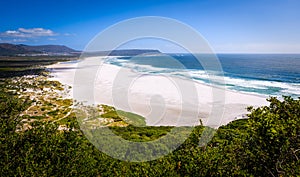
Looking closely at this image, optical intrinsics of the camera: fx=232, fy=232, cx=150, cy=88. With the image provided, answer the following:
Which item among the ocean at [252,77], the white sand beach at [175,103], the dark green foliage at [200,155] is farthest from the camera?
the ocean at [252,77]

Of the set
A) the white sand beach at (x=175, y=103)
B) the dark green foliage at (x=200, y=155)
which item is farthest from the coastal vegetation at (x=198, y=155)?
the white sand beach at (x=175, y=103)

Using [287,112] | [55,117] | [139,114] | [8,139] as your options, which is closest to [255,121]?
[287,112]

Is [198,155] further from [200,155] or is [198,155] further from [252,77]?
[252,77]

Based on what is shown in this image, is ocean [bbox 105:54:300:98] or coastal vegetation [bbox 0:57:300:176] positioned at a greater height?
coastal vegetation [bbox 0:57:300:176]

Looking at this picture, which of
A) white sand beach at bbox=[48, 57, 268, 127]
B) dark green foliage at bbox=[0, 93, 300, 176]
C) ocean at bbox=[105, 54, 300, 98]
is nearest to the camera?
dark green foliage at bbox=[0, 93, 300, 176]

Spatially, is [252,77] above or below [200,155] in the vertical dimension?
below

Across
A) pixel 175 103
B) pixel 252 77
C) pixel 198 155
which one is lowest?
pixel 175 103

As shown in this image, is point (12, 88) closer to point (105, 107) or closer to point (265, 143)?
point (105, 107)

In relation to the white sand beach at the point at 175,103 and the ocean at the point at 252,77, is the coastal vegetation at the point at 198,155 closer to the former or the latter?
the ocean at the point at 252,77

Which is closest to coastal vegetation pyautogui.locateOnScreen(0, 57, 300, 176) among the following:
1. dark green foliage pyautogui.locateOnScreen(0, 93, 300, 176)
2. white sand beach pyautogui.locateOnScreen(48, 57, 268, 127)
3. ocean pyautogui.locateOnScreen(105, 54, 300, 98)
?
dark green foliage pyautogui.locateOnScreen(0, 93, 300, 176)

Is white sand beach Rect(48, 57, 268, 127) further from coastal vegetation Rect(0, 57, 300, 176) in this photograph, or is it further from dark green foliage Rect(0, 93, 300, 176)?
dark green foliage Rect(0, 93, 300, 176)

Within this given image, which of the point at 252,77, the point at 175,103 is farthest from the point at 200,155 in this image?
the point at 252,77
